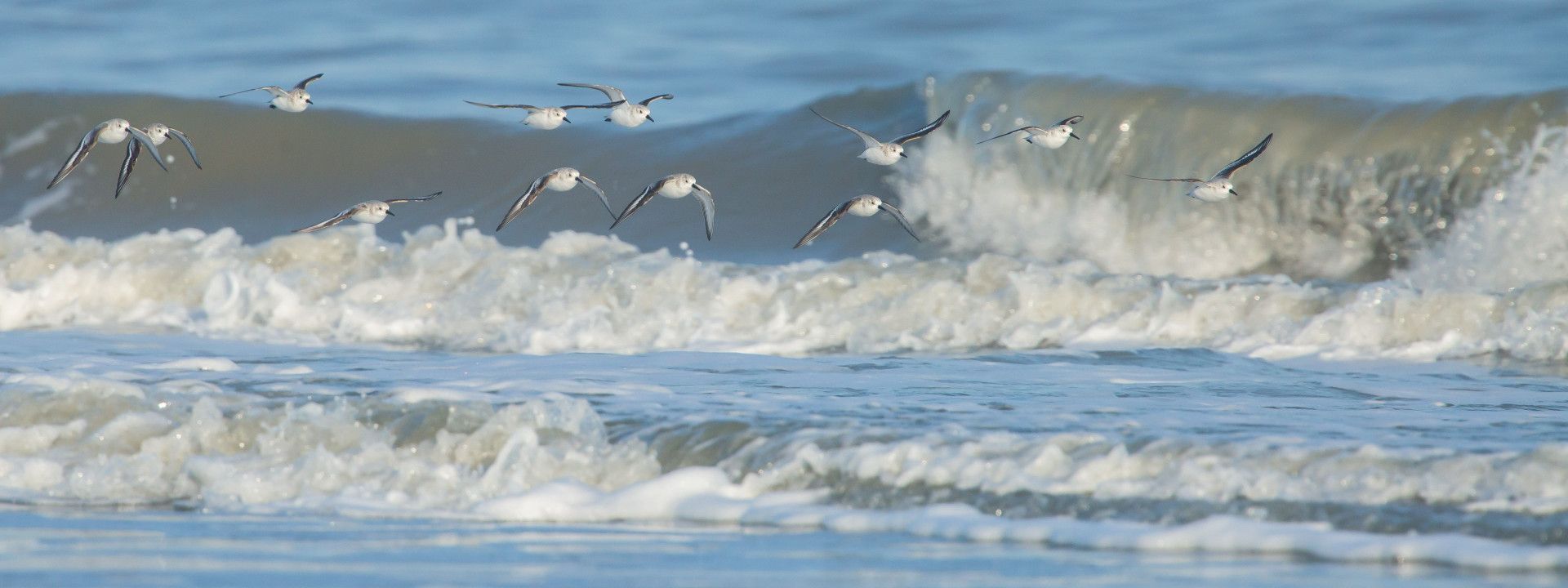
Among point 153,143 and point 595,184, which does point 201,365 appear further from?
point 595,184

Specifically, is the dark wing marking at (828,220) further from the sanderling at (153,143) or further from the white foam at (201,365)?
the sanderling at (153,143)

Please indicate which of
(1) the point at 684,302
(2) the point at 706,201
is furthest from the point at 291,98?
(1) the point at 684,302

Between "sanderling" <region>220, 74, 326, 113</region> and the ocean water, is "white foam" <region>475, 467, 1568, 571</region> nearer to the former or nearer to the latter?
the ocean water

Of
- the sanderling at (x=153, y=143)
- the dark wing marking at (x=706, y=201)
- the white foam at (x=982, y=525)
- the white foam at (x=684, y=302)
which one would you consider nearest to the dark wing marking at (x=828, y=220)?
Result: the dark wing marking at (x=706, y=201)

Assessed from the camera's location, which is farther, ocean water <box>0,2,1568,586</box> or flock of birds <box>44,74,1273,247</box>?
flock of birds <box>44,74,1273,247</box>

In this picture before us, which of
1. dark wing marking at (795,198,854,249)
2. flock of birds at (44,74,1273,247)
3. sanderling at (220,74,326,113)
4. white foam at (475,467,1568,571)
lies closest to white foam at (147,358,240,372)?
flock of birds at (44,74,1273,247)

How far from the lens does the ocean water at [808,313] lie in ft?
13.5

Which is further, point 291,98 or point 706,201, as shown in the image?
point 291,98

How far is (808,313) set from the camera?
27.1ft

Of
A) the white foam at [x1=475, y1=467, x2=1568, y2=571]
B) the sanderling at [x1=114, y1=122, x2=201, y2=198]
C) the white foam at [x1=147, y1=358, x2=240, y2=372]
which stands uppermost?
the sanderling at [x1=114, y1=122, x2=201, y2=198]

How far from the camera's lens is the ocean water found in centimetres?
411

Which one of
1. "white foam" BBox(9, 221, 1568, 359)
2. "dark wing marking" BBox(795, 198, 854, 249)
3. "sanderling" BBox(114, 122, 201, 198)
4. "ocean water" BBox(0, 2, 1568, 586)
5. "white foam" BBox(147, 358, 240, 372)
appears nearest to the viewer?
"ocean water" BBox(0, 2, 1568, 586)

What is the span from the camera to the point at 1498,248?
9844 millimetres

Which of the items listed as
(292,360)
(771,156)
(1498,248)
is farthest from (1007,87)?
(292,360)
